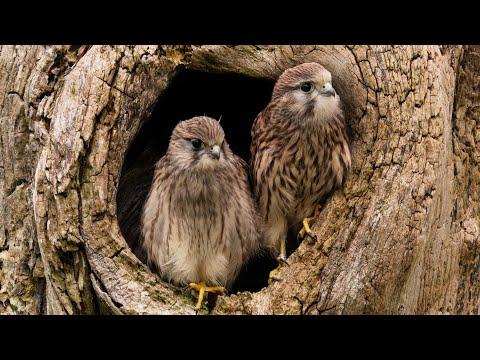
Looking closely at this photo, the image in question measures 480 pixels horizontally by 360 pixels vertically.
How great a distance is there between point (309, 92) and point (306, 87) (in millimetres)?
38

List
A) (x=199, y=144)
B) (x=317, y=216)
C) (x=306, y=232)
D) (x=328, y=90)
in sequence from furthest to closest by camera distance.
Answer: (x=317, y=216), (x=306, y=232), (x=199, y=144), (x=328, y=90)

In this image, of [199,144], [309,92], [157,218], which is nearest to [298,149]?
[309,92]

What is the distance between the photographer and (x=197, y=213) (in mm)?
5441

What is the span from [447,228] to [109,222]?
2231 millimetres

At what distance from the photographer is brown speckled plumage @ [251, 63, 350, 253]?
5406 millimetres

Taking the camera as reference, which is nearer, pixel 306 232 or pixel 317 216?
pixel 306 232

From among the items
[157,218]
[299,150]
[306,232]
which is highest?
[299,150]

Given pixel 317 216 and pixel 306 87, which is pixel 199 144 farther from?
pixel 317 216

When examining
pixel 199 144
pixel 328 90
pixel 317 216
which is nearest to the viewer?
pixel 328 90

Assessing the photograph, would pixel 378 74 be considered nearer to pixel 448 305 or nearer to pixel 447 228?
pixel 447 228

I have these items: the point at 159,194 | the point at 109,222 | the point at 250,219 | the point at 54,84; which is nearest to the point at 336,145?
the point at 250,219

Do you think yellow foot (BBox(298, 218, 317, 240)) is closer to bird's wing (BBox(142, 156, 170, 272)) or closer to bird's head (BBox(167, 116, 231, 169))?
bird's head (BBox(167, 116, 231, 169))

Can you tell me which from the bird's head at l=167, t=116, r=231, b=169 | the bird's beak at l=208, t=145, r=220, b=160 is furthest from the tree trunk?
the bird's beak at l=208, t=145, r=220, b=160

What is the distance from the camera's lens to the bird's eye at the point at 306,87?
17.6ft
